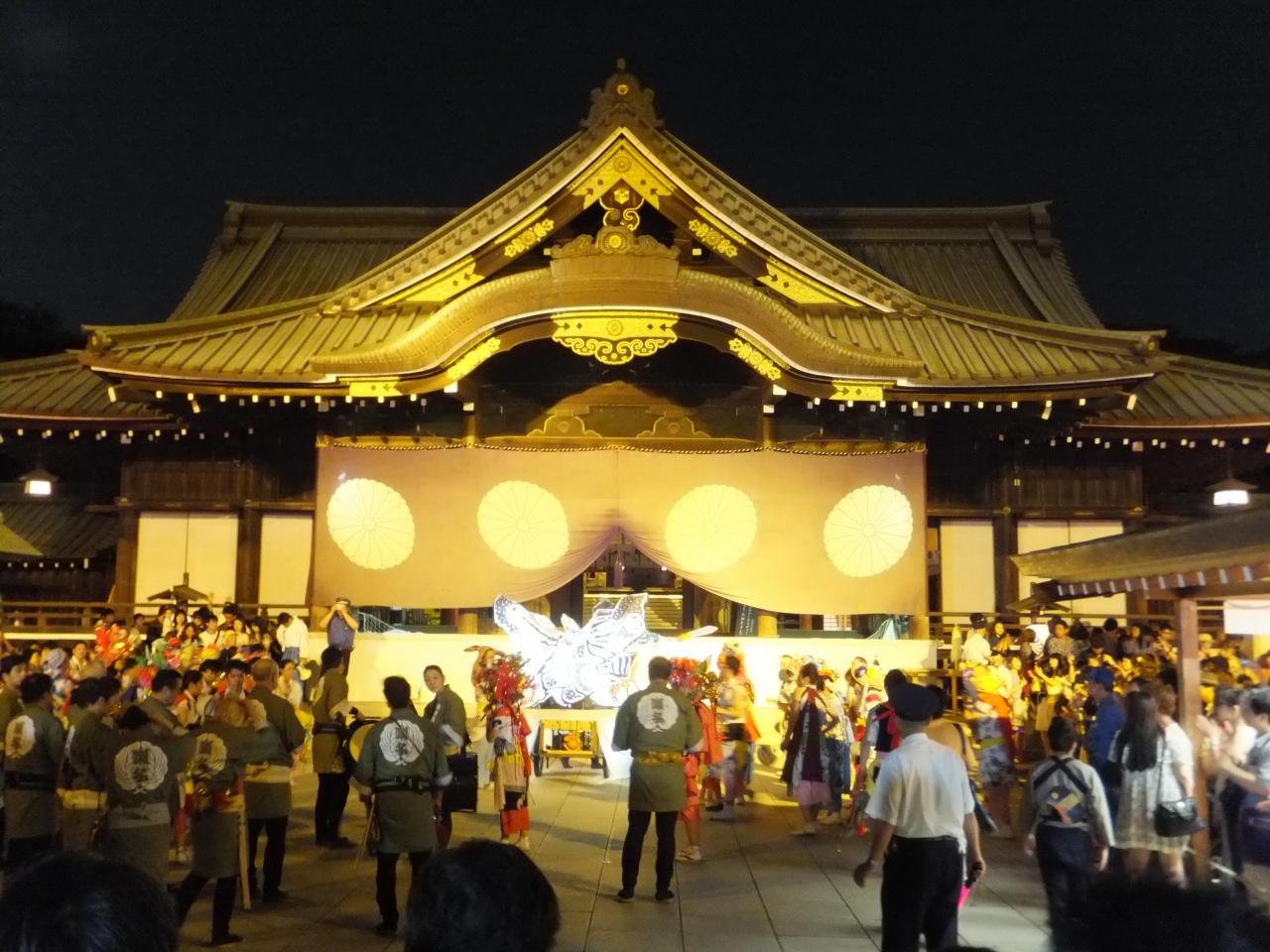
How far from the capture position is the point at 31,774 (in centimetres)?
707

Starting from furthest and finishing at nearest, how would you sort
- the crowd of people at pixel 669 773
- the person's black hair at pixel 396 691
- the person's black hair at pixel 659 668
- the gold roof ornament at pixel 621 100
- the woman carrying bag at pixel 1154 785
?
1. the gold roof ornament at pixel 621 100
2. the person's black hair at pixel 659 668
3. the person's black hair at pixel 396 691
4. the woman carrying bag at pixel 1154 785
5. the crowd of people at pixel 669 773

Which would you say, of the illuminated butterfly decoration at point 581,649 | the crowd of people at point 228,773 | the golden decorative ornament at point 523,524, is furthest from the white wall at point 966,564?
the crowd of people at point 228,773

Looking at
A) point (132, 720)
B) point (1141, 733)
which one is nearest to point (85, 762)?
point (132, 720)

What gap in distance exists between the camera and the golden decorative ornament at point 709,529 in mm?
14070

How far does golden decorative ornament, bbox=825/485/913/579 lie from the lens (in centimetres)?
1416

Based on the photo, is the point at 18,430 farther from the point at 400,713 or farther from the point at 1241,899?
the point at 1241,899

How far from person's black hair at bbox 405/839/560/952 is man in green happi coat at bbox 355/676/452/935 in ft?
14.5

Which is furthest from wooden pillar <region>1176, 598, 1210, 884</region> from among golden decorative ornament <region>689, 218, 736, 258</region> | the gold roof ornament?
the gold roof ornament

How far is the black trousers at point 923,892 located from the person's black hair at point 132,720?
14.4 ft

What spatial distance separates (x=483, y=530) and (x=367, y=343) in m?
3.01

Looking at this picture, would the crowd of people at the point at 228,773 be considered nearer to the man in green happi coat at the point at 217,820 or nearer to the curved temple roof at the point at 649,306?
the man in green happi coat at the point at 217,820

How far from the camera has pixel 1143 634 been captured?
13438 mm

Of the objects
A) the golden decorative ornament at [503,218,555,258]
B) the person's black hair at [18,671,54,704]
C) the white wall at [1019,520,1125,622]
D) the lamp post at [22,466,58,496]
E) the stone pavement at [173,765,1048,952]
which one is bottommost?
the stone pavement at [173,765,1048,952]

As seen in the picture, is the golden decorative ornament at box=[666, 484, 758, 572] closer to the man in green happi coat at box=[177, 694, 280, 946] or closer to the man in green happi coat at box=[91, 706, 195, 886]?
the man in green happi coat at box=[177, 694, 280, 946]
